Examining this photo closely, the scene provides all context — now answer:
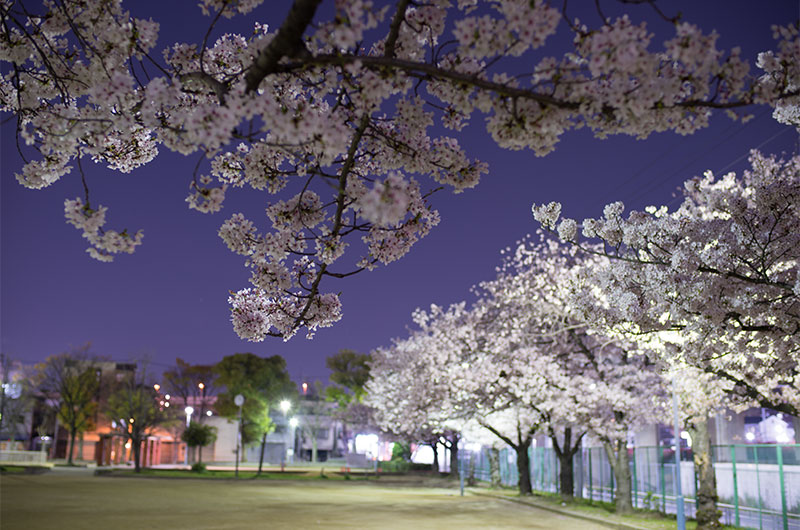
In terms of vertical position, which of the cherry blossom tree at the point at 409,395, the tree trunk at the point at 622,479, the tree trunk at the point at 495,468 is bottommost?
the tree trunk at the point at 495,468

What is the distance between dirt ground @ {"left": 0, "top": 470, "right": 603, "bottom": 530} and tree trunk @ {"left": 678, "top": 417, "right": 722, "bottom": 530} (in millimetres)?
2888

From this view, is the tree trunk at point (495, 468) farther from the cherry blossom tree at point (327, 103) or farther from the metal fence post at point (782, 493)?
the cherry blossom tree at point (327, 103)

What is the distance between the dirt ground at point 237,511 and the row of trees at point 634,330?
12.9ft

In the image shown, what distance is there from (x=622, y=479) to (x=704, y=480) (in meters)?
4.24

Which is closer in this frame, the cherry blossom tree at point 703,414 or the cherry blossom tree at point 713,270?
the cherry blossom tree at point 713,270

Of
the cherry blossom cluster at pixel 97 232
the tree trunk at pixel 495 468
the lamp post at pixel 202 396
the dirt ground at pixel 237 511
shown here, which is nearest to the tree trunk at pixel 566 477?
the dirt ground at pixel 237 511

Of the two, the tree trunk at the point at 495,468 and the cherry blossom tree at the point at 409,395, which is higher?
the cherry blossom tree at the point at 409,395

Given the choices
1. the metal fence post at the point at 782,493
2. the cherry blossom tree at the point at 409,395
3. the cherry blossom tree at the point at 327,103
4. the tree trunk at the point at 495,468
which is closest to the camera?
the cherry blossom tree at the point at 327,103

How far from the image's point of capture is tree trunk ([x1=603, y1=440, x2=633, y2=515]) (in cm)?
2102

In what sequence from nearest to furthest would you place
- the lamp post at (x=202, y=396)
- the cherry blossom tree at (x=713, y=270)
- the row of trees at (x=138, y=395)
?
1. the cherry blossom tree at (x=713, y=270)
2. the row of trees at (x=138, y=395)
3. the lamp post at (x=202, y=396)

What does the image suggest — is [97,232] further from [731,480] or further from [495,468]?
[495,468]

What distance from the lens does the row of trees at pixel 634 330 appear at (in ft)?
26.7

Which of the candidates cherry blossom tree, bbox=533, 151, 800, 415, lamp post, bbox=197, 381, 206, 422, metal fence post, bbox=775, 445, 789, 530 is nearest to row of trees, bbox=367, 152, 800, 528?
cherry blossom tree, bbox=533, 151, 800, 415

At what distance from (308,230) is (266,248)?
43 centimetres
